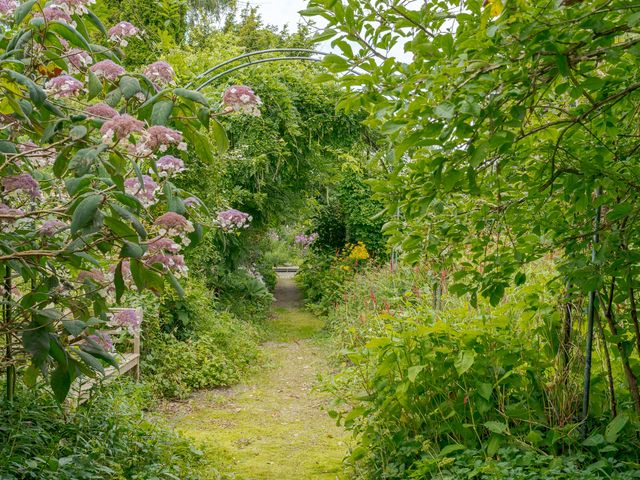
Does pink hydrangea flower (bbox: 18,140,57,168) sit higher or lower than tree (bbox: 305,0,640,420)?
lower

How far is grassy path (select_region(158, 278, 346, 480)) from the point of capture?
390 centimetres

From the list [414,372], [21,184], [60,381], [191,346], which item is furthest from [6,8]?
[191,346]

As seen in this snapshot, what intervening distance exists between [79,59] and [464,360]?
6.79 feet

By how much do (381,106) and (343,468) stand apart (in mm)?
2730

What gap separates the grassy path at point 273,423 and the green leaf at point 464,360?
115 centimetres

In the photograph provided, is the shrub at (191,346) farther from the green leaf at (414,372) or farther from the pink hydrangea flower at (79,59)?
the pink hydrangea flower at (79,59)

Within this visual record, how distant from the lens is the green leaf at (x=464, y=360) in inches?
107

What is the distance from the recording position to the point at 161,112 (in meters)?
1.67

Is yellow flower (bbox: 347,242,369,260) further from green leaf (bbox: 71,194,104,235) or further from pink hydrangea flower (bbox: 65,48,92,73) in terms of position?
green leaf (bbox: 71,194,104,235)

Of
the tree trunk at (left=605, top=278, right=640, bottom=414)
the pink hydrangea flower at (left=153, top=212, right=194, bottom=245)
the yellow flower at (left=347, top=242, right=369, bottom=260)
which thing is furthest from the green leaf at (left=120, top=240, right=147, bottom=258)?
the yellow flower at (left=347, top=242, right=369, bottom=260)

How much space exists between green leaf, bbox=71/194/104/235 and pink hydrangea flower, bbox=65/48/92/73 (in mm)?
743

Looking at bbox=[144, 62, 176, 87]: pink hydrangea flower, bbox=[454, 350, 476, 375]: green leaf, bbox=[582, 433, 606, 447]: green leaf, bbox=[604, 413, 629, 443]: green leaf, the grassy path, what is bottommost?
the grassy path

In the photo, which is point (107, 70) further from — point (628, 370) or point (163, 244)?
point (628, 370)

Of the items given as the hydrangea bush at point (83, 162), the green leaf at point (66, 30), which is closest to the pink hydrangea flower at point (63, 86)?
the hydrangea bush at point (83, 162)
